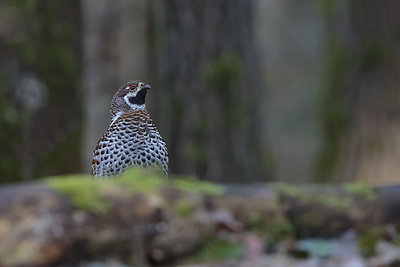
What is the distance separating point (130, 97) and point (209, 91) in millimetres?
4026

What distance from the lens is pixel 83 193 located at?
9.50 ft

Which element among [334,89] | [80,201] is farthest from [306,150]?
[80,201]

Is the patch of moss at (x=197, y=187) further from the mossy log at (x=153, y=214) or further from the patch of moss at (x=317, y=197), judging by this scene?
the patch of moss at (x=317, y=197)

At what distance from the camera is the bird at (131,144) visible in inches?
172

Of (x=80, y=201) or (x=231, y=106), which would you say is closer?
(x=80, y=201)

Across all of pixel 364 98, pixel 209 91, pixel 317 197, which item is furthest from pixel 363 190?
pixel 364 98

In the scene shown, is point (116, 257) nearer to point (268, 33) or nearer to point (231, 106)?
point (231, 106)

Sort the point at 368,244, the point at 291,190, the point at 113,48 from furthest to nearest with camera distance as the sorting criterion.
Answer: the point at 113,48 < the point at 291,190 < the point at 368,244

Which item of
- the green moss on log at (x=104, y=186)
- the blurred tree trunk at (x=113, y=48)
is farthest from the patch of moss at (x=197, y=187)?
the blurred tree trunk at (x=113, y=48)

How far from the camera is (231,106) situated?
8.63 meters

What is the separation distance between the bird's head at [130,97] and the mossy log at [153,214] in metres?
1.29

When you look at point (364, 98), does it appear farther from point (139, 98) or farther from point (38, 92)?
point (139, 98)

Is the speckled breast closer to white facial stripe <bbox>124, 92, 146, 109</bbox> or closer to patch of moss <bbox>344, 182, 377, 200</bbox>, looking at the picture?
white facial stripe <bbox>124, 92, 146, 109</bbox>

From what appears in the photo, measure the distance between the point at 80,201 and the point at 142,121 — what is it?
1.66 m
